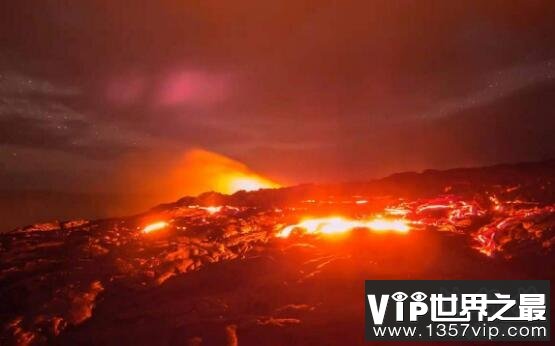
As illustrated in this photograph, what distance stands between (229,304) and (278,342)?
1.78m

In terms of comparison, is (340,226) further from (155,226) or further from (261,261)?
(155,226)

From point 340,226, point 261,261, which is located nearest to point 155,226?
point 261,261

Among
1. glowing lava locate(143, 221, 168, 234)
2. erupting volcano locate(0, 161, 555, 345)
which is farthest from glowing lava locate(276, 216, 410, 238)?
glowing lava locate(143, 221, 168, 234)

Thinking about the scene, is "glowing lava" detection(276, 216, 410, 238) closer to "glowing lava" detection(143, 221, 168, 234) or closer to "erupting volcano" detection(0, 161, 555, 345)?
"erupting volcano" detection(0, 161, 555, 345)

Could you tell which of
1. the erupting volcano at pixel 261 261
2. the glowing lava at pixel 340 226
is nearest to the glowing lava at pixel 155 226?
the erupting volcano at pixel 261 261

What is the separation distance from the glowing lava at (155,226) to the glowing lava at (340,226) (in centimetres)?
396

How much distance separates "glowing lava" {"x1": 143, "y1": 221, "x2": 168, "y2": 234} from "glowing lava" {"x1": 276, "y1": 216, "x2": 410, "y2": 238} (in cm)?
396

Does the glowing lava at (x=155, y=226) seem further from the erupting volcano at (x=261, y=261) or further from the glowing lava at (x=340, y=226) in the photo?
the glowing lava at (x=340, y=226)

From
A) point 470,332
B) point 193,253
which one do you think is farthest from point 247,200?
point 470,332

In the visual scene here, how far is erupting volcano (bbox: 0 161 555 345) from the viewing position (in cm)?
775

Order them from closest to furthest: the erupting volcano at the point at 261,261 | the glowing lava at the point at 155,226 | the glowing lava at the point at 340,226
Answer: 1. the erupting volcano at the point at 261,261
2. the glowing lava at the point at 340,226
3. the glowing lava at the point at 155,226

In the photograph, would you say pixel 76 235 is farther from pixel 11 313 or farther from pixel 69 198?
pixel 69 198

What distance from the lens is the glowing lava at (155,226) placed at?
1335 cm

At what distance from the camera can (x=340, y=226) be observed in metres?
12.2
